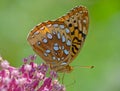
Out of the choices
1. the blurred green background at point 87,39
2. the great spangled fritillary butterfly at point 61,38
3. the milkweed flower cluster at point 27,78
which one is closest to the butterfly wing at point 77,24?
the great spangled fritillary butterfly at point 61,38

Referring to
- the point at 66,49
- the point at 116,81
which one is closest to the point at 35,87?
the point at 66,49

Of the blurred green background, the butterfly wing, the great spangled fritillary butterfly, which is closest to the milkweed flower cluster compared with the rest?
the great spangled fritillary butterfly

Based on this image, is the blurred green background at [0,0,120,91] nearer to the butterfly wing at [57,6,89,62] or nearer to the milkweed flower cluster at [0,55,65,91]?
the butterfly wing at [57,6,89,62]

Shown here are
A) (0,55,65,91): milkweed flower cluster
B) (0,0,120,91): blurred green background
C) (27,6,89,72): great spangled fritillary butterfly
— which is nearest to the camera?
(0,55,65,91): milkweed flower cluster

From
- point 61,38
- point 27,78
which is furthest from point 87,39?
point 27,78

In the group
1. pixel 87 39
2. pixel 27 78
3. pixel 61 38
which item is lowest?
pixel 27 78

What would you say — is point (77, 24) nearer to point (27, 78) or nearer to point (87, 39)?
point (27, 78)

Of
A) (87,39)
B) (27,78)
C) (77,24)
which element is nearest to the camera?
(27,78)
